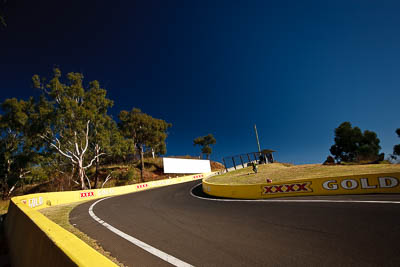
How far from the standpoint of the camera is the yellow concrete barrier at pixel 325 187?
745 centimetres

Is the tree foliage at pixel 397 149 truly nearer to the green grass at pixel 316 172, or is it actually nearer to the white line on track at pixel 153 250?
the green grass at pixel 316 172

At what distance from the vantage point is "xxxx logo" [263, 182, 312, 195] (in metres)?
9.16

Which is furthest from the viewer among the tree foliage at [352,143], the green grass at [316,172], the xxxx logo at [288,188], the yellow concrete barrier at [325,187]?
the tree foliage at [352,143]

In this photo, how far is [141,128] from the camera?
3481cm

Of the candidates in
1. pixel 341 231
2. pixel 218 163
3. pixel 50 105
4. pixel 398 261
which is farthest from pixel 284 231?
pixel 218 163

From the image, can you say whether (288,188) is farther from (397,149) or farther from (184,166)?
(397,149)

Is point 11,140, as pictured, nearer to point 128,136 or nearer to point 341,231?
point 128,136

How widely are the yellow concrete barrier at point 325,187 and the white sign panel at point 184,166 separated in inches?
942

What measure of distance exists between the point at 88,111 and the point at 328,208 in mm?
26654

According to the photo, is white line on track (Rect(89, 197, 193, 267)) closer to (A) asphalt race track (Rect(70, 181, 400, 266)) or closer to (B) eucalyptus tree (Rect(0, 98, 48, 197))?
(A) asphalt race track (Rect(70, 181, 400, 266))

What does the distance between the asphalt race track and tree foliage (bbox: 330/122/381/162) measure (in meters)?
35.6

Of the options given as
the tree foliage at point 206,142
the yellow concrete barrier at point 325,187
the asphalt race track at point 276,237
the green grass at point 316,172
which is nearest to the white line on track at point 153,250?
the asphalt race track at point 276,237

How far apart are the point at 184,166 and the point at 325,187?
2997 centimetres

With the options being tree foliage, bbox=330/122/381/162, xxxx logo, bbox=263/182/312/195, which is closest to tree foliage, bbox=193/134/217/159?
tree foliage, bbox=330/122/381/162
